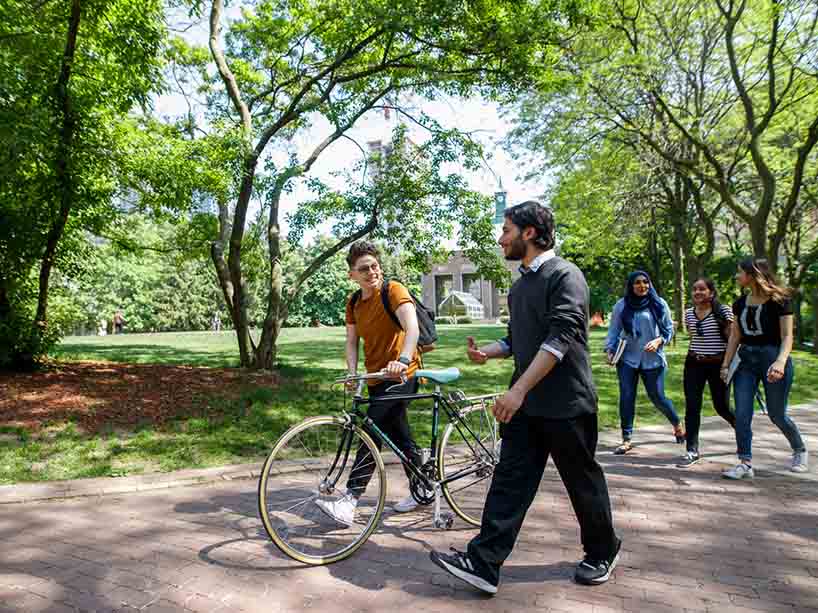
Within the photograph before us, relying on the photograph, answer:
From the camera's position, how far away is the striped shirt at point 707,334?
19.5 ft

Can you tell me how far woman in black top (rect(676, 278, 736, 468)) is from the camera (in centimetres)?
597

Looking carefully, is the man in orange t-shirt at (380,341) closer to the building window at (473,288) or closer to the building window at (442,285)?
the building window at (473,288)

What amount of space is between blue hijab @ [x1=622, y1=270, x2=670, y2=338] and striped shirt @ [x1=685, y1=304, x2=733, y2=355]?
0.29 m

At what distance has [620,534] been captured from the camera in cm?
410

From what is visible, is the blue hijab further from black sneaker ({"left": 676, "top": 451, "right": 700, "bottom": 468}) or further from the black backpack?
the black backpack

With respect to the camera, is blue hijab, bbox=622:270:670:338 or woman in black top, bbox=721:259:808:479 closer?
woman in black top, bbox=721:259:808:479

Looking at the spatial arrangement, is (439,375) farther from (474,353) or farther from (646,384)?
(646,384)

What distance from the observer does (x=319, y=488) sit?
388 cm

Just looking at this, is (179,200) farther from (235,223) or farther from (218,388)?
(218,388)

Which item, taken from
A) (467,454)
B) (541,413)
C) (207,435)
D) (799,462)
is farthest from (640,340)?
(207,435)

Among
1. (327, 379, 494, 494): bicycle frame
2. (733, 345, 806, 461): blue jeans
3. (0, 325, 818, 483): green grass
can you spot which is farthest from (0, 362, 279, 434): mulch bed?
(733, 345, 806, 461): blue jeans

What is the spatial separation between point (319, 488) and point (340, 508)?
0.62ft

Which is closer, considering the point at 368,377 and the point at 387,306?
the point at 368,377

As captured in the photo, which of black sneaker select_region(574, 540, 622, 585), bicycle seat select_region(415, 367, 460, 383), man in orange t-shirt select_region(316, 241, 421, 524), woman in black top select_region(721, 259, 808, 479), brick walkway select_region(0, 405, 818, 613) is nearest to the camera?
brick walkway select_region(0, 405, 818, 613)
